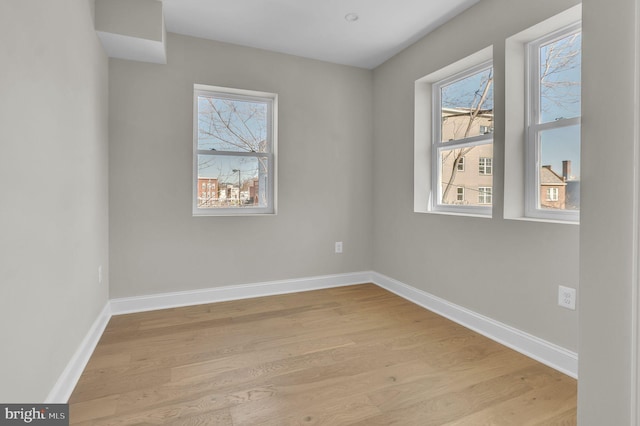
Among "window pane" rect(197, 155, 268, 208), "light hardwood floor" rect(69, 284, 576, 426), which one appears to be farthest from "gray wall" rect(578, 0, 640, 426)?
"window pane" rect(197, 155, 268, 208)

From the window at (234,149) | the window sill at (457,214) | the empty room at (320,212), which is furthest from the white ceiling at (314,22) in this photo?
the window sill at (457,214)

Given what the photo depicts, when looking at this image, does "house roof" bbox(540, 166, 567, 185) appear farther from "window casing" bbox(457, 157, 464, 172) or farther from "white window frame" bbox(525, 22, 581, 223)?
"window casing" bbox(457, 157, 464, 172)

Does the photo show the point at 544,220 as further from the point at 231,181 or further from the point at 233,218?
the point at 231,181

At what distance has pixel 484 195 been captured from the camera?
2.53 m

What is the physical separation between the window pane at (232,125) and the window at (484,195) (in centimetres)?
209

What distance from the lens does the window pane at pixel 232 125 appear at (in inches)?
122

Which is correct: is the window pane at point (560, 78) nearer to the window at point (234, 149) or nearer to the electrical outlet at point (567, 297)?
the electrical outlet at point (567, 297)

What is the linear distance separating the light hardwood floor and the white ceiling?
251 cm

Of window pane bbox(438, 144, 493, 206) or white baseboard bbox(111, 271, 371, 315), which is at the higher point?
window pane bbox(438, 144, 493, 206)

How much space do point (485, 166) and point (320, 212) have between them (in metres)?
1.69

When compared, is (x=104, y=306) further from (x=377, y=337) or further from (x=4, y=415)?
(x=377, y=337)

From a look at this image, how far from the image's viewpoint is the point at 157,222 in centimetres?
285

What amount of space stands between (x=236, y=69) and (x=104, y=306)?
2.42 meters

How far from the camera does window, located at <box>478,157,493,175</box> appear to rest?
247cm
